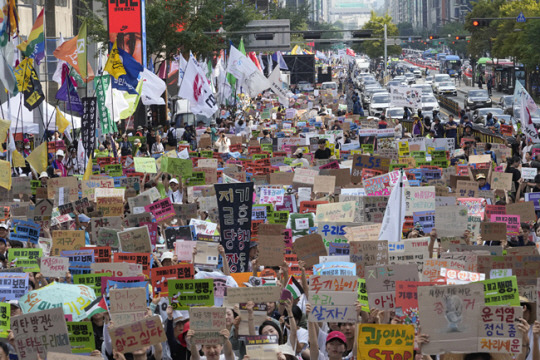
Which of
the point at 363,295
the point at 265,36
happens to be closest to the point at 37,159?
the point at 363,295

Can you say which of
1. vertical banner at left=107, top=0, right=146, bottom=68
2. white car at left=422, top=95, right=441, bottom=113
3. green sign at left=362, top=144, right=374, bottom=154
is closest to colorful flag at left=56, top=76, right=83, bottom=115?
green sign at left=362, top=144, right=374, bottom=154

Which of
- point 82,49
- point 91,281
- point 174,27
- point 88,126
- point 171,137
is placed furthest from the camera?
point 174,27

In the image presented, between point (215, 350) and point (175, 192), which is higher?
point (175, 192)

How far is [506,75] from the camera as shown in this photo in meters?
72.9

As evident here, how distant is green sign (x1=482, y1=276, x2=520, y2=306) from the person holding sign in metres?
2.01

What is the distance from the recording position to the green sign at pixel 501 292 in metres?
8.51

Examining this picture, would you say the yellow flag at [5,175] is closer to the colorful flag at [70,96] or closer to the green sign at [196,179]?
the green sign at [196,179]

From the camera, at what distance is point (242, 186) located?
13.2 m

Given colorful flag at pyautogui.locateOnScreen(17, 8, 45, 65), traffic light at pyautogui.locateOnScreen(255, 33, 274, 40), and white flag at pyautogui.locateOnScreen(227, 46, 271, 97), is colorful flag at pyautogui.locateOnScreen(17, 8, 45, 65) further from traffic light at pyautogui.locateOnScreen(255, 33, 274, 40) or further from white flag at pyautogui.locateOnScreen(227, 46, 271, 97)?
traffic light at pyautogui.locateOnScreen(255, 33, 274, 40)

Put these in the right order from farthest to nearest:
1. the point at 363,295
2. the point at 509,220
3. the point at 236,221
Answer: the point at 509,220 → the point at 236,221 → the point at 363,295

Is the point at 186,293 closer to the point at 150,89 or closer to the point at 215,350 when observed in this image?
the point at 215,350

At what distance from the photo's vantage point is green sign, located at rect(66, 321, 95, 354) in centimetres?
838

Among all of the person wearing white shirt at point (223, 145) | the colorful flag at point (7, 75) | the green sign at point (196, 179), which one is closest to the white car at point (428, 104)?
the person wearing white shirt at point (223, 145)

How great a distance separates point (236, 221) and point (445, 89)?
57096 mm
